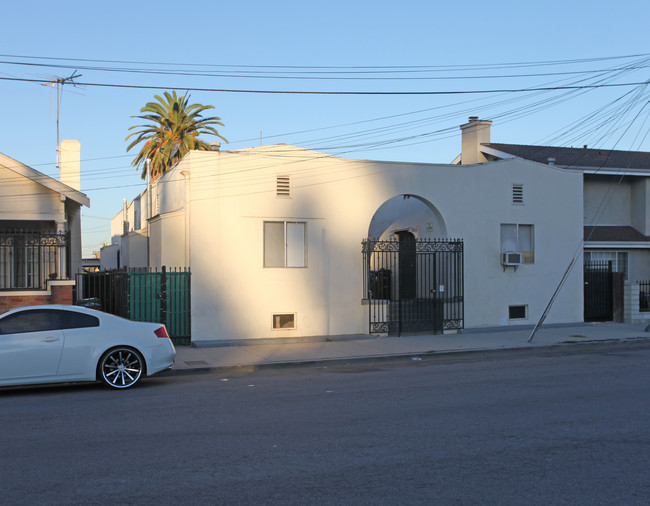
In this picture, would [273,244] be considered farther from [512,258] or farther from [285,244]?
[512,258]

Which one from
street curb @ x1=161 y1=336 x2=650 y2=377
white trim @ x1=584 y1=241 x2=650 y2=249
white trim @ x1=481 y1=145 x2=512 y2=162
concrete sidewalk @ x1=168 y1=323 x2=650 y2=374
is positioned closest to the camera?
street curb @ x1=161 y1=336 x2=650 y2=377

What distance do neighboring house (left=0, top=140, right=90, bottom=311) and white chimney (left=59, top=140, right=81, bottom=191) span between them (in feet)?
14.4

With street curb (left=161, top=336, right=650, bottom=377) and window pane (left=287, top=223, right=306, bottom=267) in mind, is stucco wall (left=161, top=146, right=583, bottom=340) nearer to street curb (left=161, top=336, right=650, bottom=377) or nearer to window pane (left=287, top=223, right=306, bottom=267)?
window pane (left=287, top=223, right=306, bottom=267)

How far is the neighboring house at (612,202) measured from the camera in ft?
83.8

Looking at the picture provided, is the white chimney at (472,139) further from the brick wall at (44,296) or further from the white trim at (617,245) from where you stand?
the brick wall at (44,296)

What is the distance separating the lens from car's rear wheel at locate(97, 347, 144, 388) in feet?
35.9

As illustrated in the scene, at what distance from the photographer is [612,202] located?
89.1ft

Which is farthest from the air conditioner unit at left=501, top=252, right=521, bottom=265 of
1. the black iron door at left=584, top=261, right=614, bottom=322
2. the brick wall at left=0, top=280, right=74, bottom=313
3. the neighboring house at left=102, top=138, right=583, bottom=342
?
the brick wall at left=0, top=280, right=74, bottom=313

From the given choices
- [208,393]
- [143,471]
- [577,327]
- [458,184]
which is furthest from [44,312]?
[577,327]

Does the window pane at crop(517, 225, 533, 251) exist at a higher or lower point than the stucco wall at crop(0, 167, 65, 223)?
lower

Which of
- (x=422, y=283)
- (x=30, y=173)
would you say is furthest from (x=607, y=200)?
(x=30, y=173)

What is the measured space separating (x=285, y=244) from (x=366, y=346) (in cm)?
345

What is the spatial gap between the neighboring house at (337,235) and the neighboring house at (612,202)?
463 centimetres

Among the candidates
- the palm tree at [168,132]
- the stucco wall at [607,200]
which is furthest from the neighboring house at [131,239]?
the stucco wall at [607,200]
